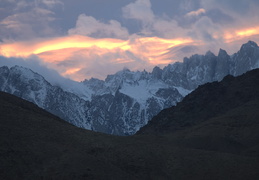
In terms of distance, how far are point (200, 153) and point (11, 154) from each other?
155 ft

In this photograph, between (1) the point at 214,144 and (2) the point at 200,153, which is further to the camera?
(1) the point at 214,144

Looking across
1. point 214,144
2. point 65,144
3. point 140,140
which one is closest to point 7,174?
point 65,144

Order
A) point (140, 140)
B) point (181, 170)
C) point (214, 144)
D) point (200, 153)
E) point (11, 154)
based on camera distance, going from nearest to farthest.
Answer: point (11, 154) < point (181, 170) < point (200, 153) < point (140, 140) < point (214, 144)

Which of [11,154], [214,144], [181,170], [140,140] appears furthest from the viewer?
[214,144]

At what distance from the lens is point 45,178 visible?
9019cm

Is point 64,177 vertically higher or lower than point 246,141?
lower

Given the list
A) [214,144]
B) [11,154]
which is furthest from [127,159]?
[214,144]

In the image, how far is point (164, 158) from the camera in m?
114

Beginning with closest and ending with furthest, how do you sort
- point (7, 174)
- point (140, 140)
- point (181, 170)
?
point (7, 174) → point (181, 170) → point (140, 140)

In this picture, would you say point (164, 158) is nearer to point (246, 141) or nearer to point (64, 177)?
point (64, 177)

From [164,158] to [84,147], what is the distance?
19811 mm

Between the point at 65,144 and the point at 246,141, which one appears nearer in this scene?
the point at 65,144

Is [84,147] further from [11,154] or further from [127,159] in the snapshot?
[11,154]

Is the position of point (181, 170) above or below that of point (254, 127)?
below
